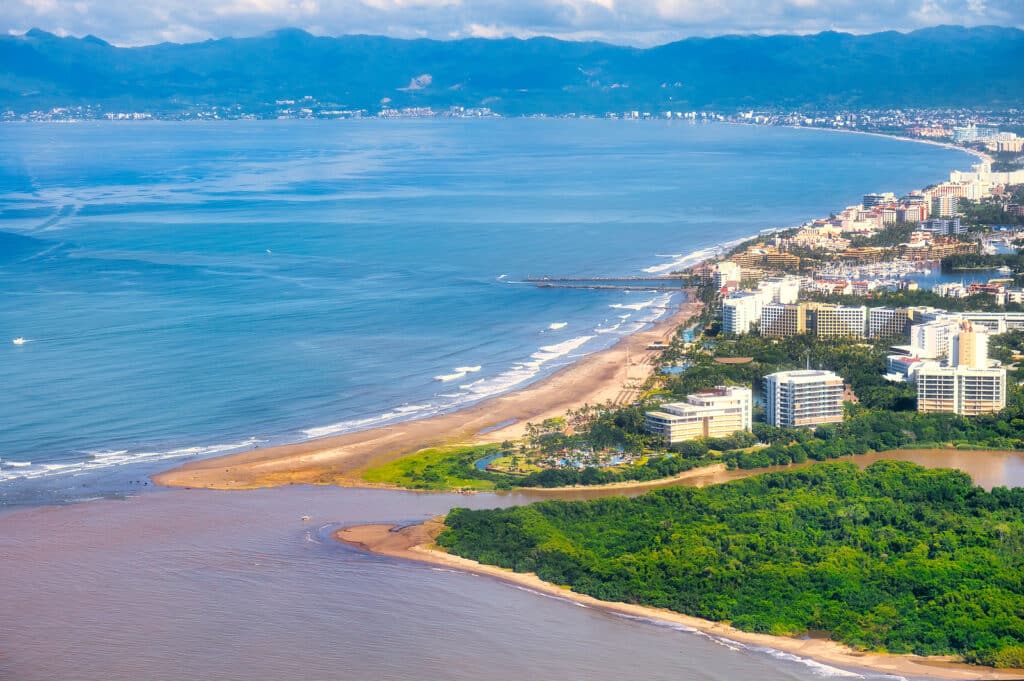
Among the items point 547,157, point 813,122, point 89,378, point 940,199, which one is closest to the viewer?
point 89,378

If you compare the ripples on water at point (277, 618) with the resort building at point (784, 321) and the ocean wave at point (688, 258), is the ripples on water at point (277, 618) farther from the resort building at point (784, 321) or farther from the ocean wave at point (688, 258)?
the ocean wave at point (688, 258)

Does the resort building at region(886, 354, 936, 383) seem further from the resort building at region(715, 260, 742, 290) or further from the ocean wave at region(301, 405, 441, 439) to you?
the resort building at region(715, 260, 742, 290)

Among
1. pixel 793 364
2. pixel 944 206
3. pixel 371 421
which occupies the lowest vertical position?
pixel 371 421

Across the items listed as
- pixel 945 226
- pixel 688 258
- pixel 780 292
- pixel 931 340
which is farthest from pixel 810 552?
pixel 945 226

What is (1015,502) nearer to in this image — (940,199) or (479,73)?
(940,199)

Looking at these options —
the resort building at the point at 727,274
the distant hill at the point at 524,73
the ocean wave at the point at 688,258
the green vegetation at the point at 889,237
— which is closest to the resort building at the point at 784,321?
the resort building at the point at 727,274

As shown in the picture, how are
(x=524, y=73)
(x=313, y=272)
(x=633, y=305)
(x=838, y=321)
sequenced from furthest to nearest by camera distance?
1. (x=524, y=73)
2. (x=313, y=272)
3. (x=633, y=305)
4. (x=838, y=321)

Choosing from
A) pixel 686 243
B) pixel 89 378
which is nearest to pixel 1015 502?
pixel 89 378

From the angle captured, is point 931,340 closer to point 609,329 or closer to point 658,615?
point 609,329
